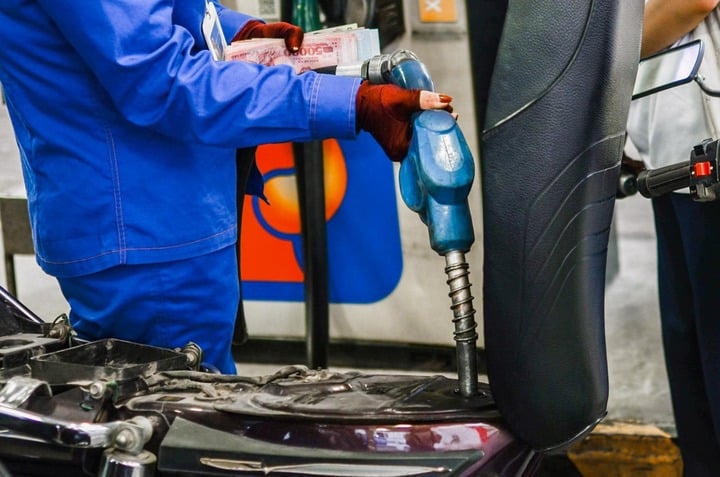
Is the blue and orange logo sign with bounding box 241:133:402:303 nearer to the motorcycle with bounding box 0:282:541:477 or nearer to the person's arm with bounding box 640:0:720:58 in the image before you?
the person's arm with bounding box 640:0:720:58

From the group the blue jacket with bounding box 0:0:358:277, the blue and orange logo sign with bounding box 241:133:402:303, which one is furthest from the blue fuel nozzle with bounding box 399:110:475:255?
the blue and orange logo sign with bounding box 241:133:402:303

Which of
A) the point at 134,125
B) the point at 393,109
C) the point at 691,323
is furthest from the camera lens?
the point at 691,323

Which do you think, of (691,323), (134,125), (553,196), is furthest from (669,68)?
(134,125)

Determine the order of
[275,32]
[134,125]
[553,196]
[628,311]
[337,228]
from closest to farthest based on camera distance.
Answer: [553,196], [134,125], [275,32], [337,228], [628,311]

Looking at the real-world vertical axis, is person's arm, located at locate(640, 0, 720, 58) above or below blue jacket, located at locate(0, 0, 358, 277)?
above

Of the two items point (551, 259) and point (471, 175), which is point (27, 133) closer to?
point (471, 175)

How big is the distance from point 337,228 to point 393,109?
1.77 m

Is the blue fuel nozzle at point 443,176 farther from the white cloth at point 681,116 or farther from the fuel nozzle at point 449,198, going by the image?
the white cloth at point 681,116

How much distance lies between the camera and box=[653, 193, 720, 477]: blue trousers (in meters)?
1.81

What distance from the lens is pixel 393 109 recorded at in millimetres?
1210

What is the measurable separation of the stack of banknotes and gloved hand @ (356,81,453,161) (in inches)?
8.2

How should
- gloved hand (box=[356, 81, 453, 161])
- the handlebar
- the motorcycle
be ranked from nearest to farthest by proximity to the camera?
the motorcycle, gloved hand (box=[356, 81, 453, 161]), the handlebar

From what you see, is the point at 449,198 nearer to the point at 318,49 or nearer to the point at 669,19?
the point at 318,49

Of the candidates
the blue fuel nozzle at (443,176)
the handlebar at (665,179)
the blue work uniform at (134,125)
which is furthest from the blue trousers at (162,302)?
the handlebar at (665,179)
